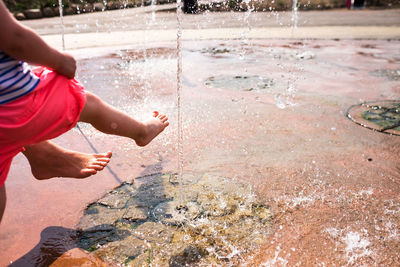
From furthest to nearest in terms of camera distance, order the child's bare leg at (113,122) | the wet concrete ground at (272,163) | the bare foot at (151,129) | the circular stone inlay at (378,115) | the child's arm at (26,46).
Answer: the circular stone inlay at (378,115) < the bare foot at (151,129) < the wet concrete ground at (272,163) < the child's bare leg at (113,122) < the child's arm at (26,46)

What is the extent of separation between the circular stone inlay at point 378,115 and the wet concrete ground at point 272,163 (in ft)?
0.35

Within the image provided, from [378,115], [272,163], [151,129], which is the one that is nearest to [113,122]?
[151,129]

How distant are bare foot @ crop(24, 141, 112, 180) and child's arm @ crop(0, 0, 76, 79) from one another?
67 centimetres

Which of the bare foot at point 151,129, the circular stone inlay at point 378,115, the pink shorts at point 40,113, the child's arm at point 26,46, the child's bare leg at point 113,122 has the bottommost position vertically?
the circular stone inlay at point 378,115

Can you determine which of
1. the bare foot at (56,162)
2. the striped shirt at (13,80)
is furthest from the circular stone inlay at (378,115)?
the striped shirt at (13,80)

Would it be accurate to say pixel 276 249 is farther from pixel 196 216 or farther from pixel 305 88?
pixel 305 88

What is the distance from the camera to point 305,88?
4098 millimetres

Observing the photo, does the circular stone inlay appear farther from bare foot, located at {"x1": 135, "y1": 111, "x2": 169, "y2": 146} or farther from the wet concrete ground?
bare foot, located at {"x1": 135, "y1": 111, "x2": 169, "y2": 146}

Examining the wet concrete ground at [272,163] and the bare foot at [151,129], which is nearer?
the wet concrete ground at [272,163]

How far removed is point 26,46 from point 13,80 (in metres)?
0.12

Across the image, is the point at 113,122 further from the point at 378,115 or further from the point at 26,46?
the point at 378,115

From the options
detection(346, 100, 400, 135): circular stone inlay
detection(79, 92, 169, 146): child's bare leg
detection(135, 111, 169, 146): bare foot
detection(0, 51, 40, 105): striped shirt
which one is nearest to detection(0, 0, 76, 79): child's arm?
detection(0, 51, 40, 105): striped shirt

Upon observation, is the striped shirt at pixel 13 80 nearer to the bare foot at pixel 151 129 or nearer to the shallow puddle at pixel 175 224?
the bare foot at pixel 151 129

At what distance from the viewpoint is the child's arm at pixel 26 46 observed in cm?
105
